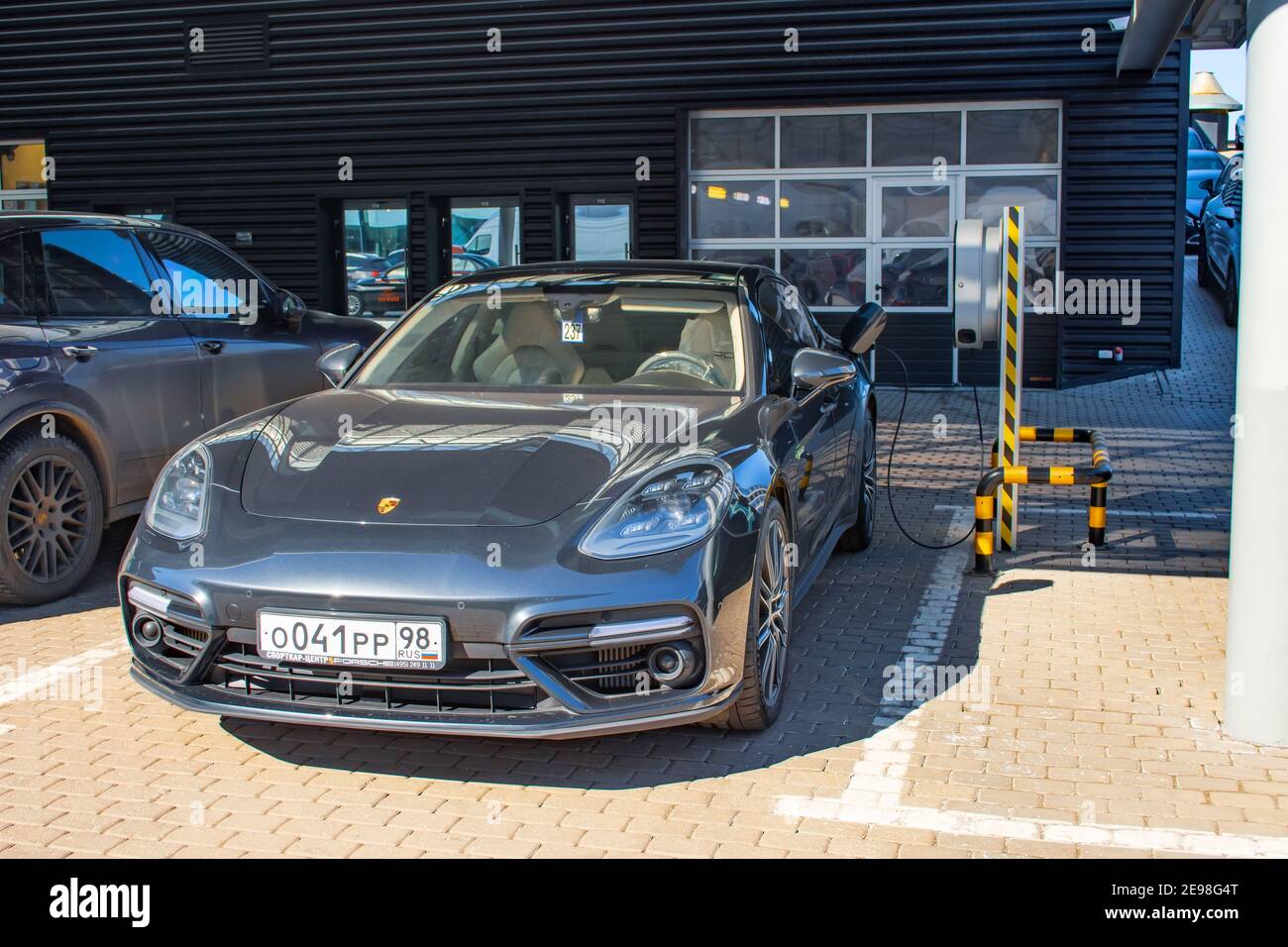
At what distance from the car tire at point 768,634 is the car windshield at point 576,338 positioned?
31.1 inches

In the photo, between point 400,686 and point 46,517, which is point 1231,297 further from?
point 400,686

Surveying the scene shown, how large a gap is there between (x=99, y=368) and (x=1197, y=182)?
2101cm

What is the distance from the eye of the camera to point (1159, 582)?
6.49 meters

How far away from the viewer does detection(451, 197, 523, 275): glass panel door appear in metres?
16.4

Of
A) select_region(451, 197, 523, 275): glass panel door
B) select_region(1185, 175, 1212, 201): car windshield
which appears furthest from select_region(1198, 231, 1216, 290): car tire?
select_region(451, 197, 523, 275): glass panel door

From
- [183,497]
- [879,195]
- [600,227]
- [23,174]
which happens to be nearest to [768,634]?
[183,497]

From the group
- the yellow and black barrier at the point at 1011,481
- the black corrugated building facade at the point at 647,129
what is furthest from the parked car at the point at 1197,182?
the yellow and black barrier at the point at 1011,481

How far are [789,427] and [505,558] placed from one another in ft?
5.24

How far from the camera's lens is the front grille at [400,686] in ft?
12.0

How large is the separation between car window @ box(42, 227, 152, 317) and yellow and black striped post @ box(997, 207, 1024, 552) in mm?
4412

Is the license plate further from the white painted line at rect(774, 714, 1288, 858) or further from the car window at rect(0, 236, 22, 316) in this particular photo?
the car window at rect(0, 236, 22, 316)

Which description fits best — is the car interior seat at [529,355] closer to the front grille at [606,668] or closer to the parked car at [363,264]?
the front grille at [606,668]
